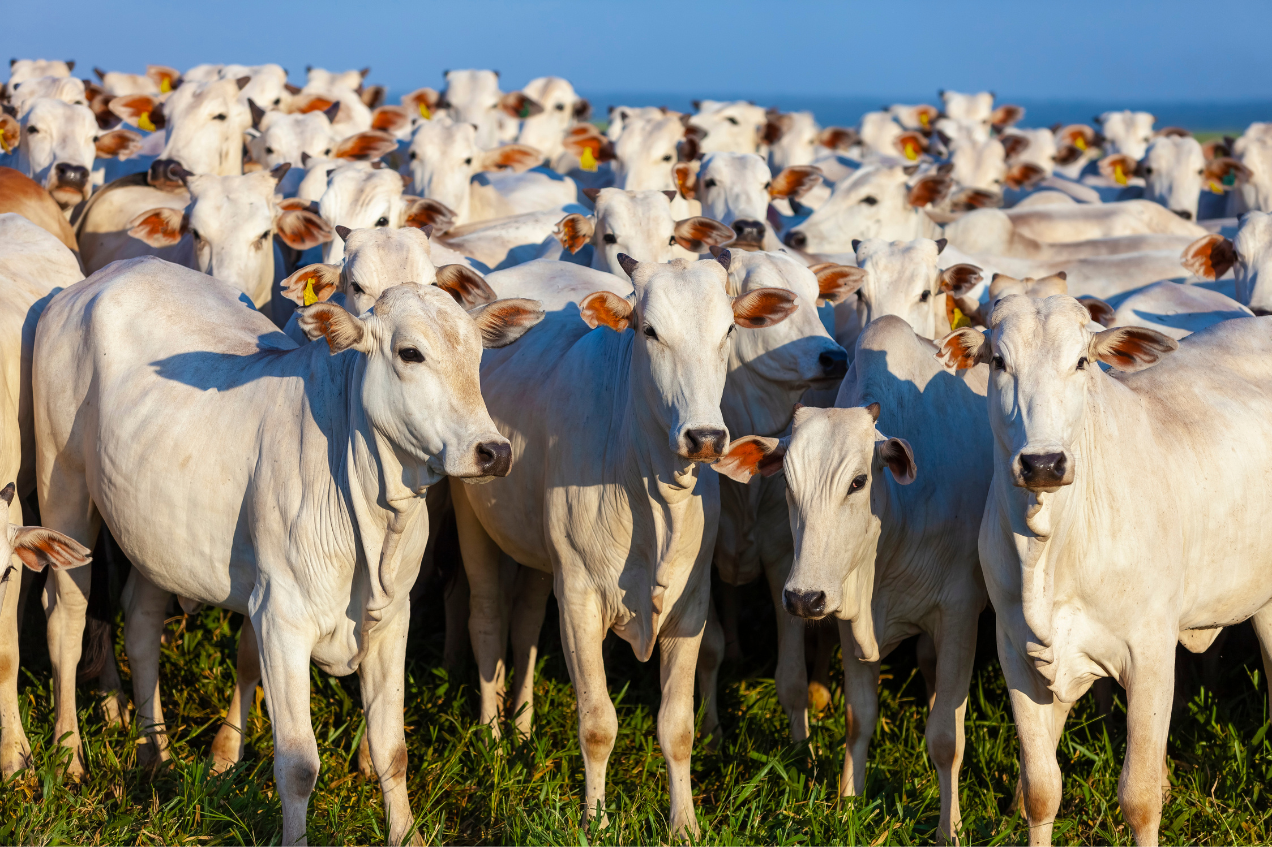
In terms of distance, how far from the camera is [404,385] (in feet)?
13.6

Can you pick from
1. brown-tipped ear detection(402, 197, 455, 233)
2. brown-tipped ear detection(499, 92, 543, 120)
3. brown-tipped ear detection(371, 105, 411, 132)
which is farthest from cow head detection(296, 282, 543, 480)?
brown-tipped ear detection(499, 92, 543, 120)

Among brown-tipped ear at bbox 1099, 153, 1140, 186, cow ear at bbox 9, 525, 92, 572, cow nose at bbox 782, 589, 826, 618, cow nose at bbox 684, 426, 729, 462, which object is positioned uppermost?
cow nose at bbox 684, 426, 729, 462

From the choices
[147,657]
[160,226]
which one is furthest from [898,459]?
[160,226]

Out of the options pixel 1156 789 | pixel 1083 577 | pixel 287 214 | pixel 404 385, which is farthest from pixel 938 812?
pixel 287 214

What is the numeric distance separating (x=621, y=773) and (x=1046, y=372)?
242 centimetres

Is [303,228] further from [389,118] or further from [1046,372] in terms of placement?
[389,118]

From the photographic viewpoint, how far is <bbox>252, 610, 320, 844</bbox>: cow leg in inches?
172

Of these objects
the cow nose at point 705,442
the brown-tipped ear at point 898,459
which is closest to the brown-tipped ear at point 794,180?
the brown-tipped ear at point 898,459

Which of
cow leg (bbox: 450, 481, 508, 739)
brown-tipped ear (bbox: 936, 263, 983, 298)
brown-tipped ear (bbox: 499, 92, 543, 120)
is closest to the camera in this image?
cow leg (bbox: 450, 481, 508, 739)

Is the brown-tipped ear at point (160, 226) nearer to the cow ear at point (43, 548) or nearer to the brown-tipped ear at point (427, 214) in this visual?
the brown-tipped ear at point (427, 214)

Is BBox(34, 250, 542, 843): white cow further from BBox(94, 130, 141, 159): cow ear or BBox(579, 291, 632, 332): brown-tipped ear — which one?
BBox(94, 130, 141, 159): cow ear

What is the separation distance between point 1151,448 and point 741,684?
230 cm

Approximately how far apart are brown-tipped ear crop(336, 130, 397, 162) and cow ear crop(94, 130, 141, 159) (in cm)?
138

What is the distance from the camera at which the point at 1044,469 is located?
3.90 m
